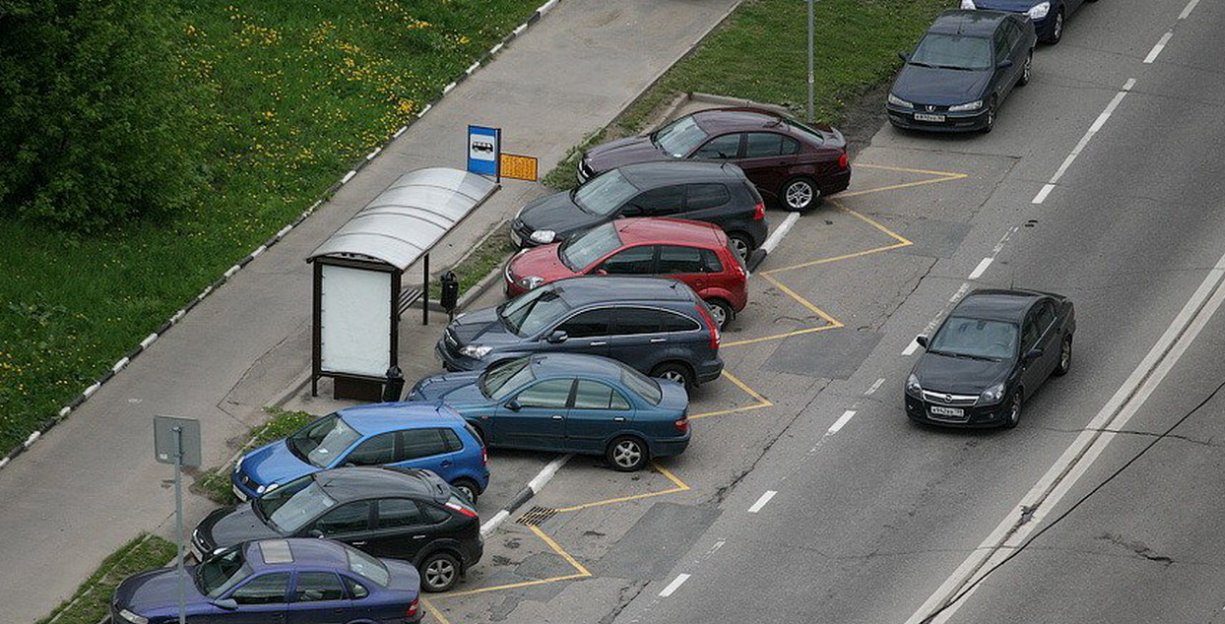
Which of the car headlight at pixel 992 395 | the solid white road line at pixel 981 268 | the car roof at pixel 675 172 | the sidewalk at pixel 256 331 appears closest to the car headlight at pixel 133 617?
the sidewalk at pixel 256 331

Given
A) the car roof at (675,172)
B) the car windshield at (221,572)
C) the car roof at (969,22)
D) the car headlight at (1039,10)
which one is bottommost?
the car windshield at (221,572)

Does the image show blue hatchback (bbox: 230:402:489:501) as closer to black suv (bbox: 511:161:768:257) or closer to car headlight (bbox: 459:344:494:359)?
car headlight (bbox: 459:344:494:359)

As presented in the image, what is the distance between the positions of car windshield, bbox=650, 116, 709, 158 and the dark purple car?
13869 millimetres

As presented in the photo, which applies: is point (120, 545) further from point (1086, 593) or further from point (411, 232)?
point (1086, 593)

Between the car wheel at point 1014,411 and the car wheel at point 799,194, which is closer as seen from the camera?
the car wheel at point 1014,411

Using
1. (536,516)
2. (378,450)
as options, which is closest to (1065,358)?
(536,516)

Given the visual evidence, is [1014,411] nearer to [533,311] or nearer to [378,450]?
[533,311]

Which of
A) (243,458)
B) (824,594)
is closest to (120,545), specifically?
(243,458)

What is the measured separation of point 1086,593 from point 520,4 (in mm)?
22092

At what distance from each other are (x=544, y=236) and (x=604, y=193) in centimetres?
133

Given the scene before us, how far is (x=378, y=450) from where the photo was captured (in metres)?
26.8

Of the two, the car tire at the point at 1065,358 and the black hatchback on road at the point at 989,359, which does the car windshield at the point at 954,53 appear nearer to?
Result: the black hatchback on road at the point at 989,359

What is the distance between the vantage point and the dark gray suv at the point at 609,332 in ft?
98.5

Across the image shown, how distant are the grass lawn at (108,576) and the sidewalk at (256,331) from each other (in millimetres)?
225
